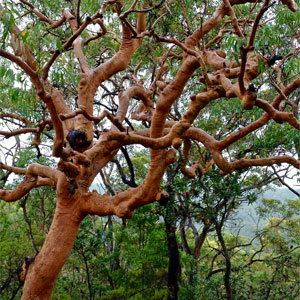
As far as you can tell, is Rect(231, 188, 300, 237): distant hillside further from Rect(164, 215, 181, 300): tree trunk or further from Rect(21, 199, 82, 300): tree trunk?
Rect(21, 199, 82, 300): tree trunk

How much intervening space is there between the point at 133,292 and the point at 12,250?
3008 millimetres

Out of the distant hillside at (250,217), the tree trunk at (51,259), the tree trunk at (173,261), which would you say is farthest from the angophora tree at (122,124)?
the distant hillside at (250,217)

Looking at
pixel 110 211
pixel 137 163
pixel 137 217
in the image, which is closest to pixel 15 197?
pixel 110 211

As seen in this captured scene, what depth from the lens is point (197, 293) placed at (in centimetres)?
577

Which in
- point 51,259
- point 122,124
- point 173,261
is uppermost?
point 122,124

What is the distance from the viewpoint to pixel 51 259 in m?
3.31

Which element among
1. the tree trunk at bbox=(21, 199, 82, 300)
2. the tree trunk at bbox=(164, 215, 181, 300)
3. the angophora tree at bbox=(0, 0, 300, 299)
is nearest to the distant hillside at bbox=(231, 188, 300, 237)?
the tree trunk at bbox=(164, 215, 181, 300)

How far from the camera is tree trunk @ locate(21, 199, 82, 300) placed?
3281mm

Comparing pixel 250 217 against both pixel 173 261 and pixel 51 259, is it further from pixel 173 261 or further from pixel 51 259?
pixel 51 259

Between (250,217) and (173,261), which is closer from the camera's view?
(173,261)

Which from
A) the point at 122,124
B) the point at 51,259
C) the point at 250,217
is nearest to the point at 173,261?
the point at 51,259

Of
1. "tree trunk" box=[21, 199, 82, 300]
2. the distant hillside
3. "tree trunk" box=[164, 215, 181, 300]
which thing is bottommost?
"tree trunk" box=[21, 199, 82, 300]

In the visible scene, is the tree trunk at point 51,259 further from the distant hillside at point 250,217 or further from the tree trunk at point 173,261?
the distant hillside at point 250,217

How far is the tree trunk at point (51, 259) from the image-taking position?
3281mm
